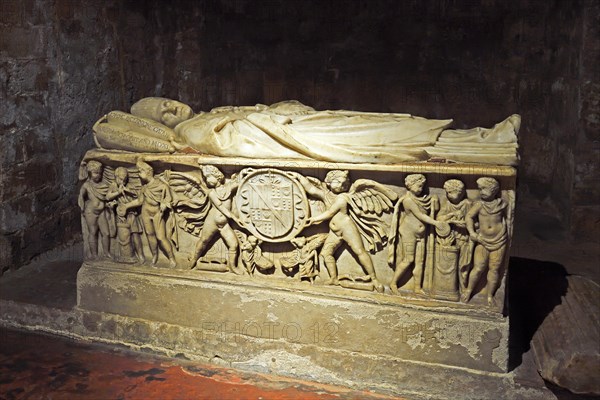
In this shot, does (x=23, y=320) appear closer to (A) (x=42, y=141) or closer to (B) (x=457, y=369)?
(A) (x=42, y=141)

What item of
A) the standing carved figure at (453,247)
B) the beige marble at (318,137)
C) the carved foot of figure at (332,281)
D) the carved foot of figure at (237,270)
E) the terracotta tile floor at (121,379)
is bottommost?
the terracotta tile floor at (121,379)

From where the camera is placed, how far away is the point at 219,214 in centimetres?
427

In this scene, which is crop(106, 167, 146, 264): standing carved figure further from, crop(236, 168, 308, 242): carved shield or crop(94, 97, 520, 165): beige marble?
crop(236, 168, 308, 242): carved shield

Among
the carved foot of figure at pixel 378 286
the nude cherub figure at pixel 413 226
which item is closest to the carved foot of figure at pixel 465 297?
the nude cherub figure at pixel 413 226

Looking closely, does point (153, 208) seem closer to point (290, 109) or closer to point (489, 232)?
point (290, 109)

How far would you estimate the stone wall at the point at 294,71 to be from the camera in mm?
5547

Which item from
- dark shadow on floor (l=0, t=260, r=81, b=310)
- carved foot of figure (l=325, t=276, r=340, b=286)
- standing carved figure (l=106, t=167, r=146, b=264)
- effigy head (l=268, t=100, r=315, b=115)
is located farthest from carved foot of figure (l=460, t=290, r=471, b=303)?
dark shadow on floor (l=0, t=260, r=81, b=310)

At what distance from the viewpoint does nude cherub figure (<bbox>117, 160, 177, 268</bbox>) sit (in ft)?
14.3

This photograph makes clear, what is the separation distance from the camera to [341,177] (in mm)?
3934

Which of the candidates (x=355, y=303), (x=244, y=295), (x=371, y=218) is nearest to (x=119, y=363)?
(x=244, y=295)

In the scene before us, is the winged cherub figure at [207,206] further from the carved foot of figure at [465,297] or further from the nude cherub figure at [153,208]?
the carved foot of figure at [465,297]

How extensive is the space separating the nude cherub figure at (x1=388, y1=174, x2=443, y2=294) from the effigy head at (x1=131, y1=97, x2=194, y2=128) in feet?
5.73

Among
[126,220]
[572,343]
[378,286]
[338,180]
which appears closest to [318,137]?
[338,180]

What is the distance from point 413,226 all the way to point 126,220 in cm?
186
